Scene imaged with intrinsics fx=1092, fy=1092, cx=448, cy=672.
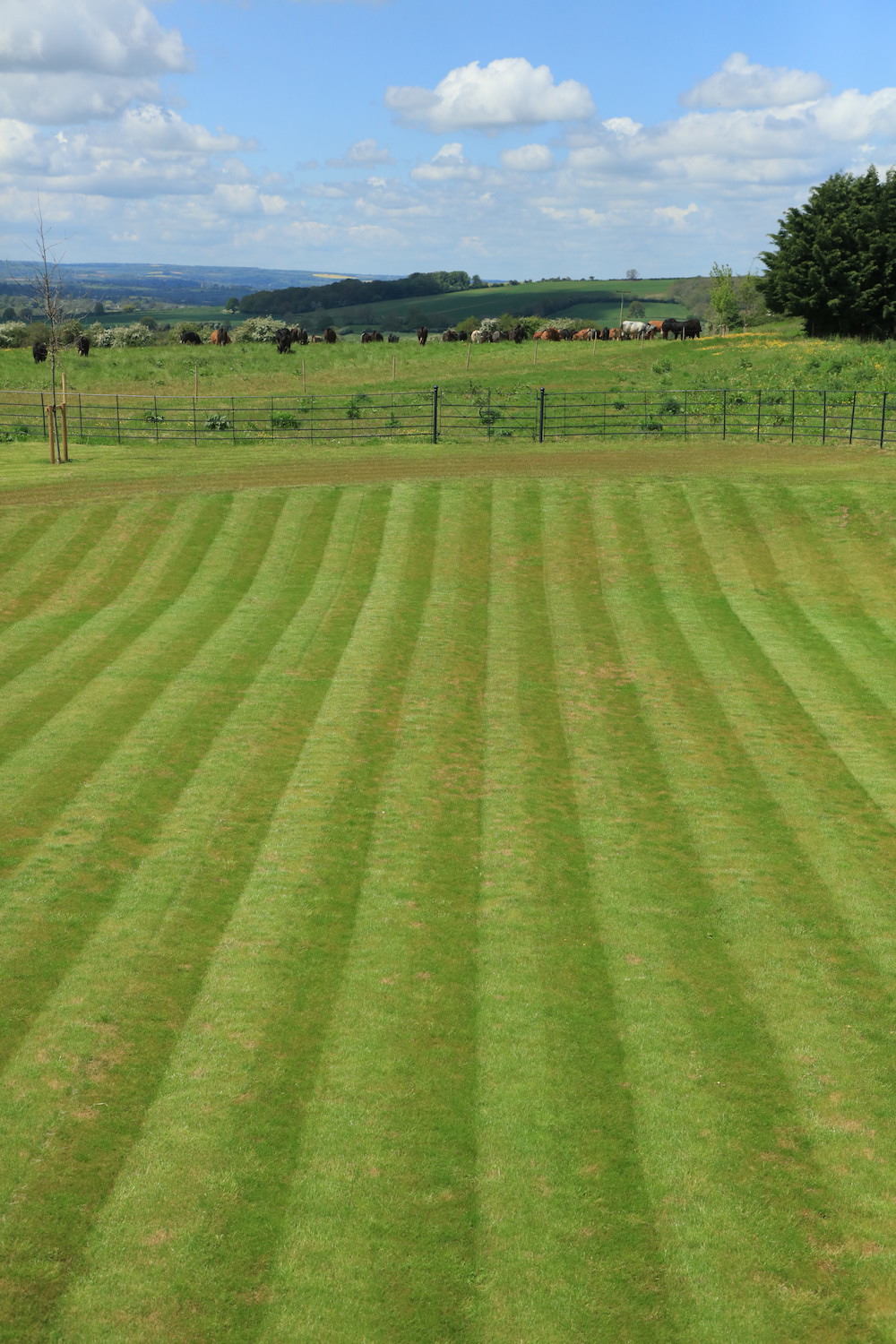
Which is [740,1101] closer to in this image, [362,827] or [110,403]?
[362,827]

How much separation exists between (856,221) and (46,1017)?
3042 inches

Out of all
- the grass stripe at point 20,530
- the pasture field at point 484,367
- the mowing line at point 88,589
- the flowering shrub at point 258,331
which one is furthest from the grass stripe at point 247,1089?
the flowering shrub at point 258,331

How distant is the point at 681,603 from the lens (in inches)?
1000

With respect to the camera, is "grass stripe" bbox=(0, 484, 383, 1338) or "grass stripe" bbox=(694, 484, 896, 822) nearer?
"grass stripe" bbox=(0, 484, 383, 1338)

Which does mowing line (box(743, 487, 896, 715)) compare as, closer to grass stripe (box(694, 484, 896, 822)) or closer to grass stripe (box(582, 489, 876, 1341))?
grass stripe (box(694, 484, 896, 822))

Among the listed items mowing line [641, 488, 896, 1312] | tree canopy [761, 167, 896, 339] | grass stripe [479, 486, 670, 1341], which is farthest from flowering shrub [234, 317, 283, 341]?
grass stripe [479, 486, 670, 1341]

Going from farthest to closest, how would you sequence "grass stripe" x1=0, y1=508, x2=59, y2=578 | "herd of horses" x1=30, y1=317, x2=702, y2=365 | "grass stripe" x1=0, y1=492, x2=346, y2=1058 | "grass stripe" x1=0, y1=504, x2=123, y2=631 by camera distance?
"herd of horses" x1=30, y1=317, x2=702, y2=365 → "grass stripe" x1=0, y1=508, x2=59, y2=578 → "grass stripe" x1=0, y1=504, x2=123, y2=631 → "grass stripe" x1=0, y1=492, x2=346, y2=1058

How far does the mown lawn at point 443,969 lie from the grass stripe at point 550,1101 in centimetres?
3

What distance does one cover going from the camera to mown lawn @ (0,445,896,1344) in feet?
24.1

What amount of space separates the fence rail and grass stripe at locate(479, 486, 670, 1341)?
2951 centimetres

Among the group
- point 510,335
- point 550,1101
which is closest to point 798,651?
point 550,1101

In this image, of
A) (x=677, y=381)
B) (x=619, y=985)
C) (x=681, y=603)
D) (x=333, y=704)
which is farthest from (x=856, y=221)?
(x=619, y=985)

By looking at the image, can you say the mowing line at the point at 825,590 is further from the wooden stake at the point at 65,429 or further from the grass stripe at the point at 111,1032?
the wooden stake at the point at 65,429

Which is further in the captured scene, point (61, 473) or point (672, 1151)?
point (61, 473)
